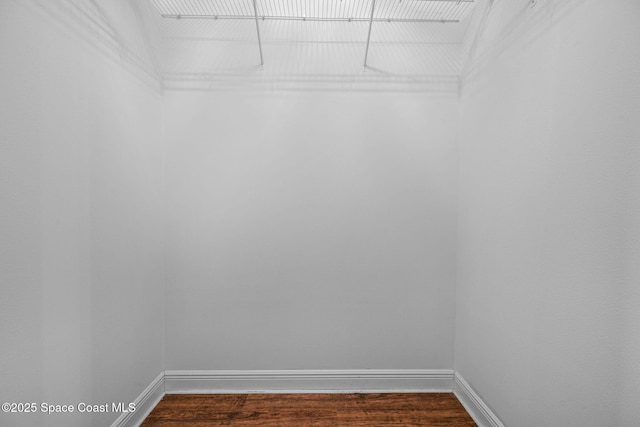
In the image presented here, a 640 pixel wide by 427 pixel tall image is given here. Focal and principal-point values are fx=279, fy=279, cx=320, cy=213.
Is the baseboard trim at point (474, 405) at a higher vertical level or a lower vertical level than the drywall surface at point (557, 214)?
lower

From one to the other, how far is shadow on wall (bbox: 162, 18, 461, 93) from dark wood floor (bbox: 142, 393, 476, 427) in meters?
2.01

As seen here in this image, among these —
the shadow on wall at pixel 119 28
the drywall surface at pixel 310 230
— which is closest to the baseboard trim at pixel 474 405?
the drywall surface at pixel 310 230

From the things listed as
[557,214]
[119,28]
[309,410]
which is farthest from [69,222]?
[557,214]

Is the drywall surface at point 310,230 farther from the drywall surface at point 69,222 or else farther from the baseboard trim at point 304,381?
the drywall surface at point 69,222

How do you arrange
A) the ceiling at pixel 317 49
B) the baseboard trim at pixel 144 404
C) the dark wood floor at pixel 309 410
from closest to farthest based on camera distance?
the baseboard trim at pixel 144 404 < the dark wood floor at pixel 309 410 < the ceiling at pixel 317 49

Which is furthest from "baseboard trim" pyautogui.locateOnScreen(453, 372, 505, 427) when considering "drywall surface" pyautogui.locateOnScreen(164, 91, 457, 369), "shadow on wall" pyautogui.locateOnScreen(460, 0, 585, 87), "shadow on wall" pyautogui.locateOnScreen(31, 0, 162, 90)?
"shadow on wall" pyautogui.locateOnScreen(31, 0, 162, 90)

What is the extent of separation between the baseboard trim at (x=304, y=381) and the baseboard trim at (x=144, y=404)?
A: 65mm

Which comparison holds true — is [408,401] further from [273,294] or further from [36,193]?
[36,193]

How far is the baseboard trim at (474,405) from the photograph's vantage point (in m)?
1.47

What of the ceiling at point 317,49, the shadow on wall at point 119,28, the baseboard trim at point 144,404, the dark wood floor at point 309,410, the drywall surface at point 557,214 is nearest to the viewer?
the drywall surface at point 557,214

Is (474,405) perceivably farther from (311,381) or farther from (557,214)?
(557,214)

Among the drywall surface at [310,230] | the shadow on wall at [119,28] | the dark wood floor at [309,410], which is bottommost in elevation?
the dark wood floor at [309,410]

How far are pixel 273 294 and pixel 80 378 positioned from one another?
3.28ft

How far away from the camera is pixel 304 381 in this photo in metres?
1.86
